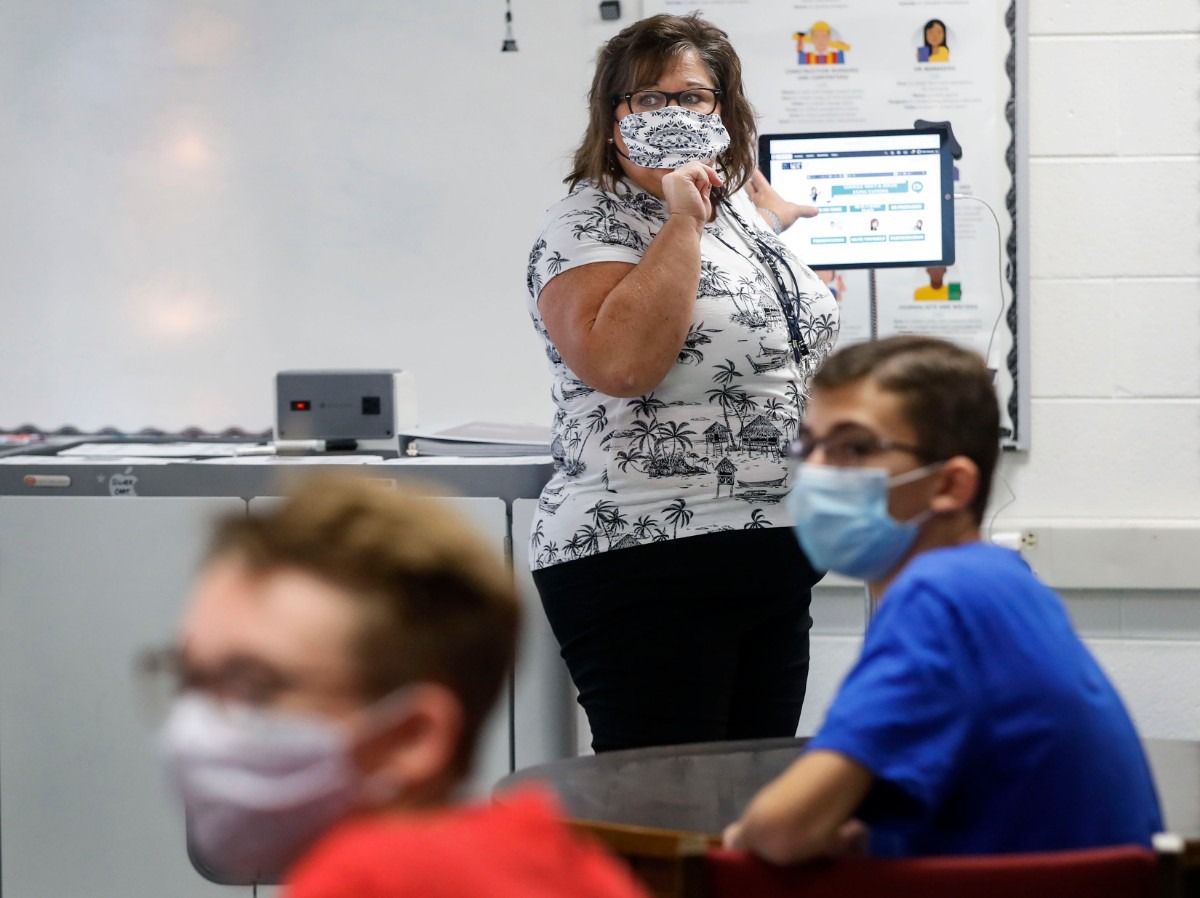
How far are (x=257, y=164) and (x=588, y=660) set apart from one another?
63.0 inches

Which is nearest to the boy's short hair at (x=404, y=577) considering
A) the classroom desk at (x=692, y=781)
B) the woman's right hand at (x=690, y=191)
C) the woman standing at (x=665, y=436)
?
the classroom desk at (x=692, y=781)

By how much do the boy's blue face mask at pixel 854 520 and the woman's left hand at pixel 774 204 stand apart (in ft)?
3.28

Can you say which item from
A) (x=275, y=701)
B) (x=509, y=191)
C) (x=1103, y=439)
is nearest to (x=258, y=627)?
(x=275, y=701)

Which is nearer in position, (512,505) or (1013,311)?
(512,505)

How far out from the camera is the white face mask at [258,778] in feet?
2.19

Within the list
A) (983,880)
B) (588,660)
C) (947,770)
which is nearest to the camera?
(983,880)

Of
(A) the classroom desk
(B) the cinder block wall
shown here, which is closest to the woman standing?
(A) the classroom desk

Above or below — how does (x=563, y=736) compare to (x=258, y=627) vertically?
below

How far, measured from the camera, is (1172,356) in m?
2.70

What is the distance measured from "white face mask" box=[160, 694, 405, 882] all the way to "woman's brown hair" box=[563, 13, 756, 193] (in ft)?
3.87

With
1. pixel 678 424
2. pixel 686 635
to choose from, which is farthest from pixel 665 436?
pixel 686 635

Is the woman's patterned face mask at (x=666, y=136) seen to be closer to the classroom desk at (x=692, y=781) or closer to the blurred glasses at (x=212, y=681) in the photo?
the classroom desk at (x=692, y=781)

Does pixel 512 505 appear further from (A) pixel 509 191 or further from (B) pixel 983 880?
(B) pixel 983 880

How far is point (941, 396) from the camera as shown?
109cm
